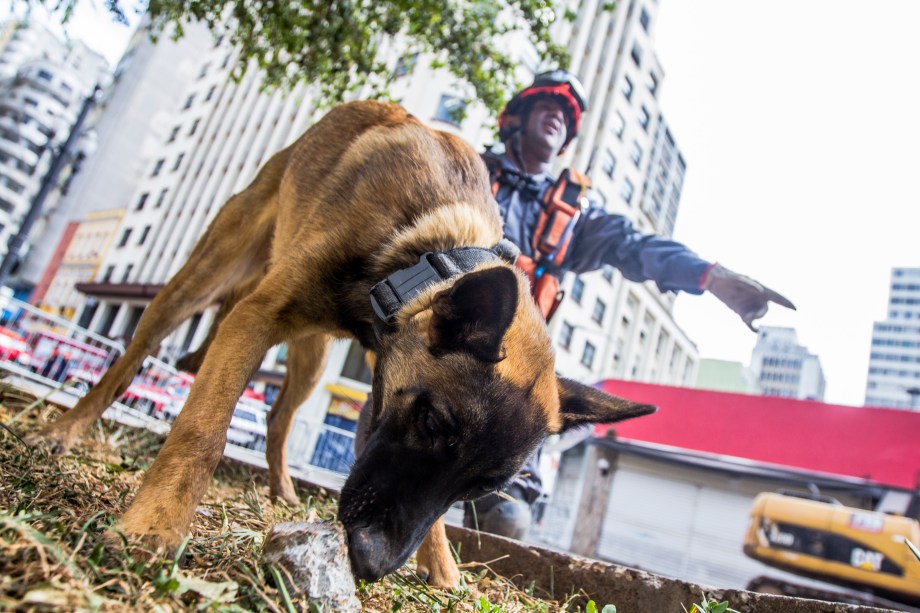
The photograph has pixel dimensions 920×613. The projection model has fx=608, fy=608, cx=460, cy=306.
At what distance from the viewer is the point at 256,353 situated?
2.55 m

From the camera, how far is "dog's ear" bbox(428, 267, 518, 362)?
6.93 feet

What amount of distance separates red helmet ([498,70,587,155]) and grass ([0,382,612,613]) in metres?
3.11

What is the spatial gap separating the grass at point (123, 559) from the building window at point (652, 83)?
4273 cm

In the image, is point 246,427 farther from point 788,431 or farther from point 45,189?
point 788,431

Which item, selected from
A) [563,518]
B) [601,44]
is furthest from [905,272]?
[563,518]

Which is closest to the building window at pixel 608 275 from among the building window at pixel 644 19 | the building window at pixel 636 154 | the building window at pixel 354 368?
the building window at pixel 636 154

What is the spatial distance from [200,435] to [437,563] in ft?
3.88

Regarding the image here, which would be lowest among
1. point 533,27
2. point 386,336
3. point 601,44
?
point 386,336

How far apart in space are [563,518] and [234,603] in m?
23.4

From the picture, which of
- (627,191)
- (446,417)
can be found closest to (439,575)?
(446,417)

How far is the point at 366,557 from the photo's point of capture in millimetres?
1888

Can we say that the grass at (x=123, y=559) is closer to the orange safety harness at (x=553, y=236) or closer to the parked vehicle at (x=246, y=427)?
the orange safety harness at (x=553, y=236)

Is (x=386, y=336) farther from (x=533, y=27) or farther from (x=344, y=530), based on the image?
(x=533, y=27)

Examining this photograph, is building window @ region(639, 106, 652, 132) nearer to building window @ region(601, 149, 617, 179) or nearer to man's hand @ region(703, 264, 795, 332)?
building window @ region(601, 149, 617, 179)
